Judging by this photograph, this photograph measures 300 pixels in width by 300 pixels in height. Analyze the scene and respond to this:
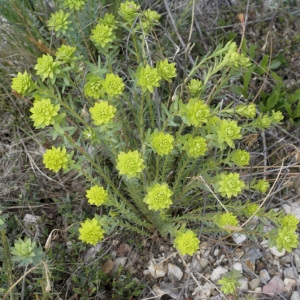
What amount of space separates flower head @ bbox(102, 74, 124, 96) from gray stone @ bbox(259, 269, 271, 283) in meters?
1.24

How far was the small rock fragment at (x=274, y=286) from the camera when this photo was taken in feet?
6.95

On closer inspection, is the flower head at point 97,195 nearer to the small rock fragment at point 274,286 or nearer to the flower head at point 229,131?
the flower head at point 229,131

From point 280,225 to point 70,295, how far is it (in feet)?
3.62

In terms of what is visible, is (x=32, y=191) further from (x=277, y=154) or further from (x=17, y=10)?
(x=277, y=154)

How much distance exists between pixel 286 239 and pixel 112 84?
0.93 meters

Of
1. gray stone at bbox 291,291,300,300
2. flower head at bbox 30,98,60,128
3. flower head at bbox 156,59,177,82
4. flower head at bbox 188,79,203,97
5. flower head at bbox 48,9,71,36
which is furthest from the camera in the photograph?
gray stone at bbox 291,291,300,300

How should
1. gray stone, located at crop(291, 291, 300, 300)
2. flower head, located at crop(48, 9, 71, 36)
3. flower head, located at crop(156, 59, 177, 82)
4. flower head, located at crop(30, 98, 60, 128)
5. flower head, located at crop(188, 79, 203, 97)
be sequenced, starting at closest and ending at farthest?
1. flower head, located at crop(30, 98, 60, 128)
2. flower head, located at crop(156, 59, 177, 82)
3. flower head, located at crop(188, 79, 203, 97)
4. flower head, located at crop(48, 9, 71, 36)
5. gray stone, located at crop(291, 291, 300, 300)

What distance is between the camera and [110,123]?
1614mm

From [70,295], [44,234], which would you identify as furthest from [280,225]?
[44,234]

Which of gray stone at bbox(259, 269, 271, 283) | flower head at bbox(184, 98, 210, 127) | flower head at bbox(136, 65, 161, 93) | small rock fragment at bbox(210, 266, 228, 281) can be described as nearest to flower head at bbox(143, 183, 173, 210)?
flower head at bbox(184, 98, 210, 127)

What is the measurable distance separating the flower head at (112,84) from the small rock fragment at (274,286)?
1272 millimetres

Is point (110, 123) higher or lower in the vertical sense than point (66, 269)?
higher

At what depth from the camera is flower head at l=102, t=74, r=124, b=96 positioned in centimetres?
161

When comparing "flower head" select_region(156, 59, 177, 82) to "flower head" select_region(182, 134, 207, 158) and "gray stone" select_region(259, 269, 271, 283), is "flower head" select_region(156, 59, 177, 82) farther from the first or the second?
"gray stone" select_region(259, 269, 271, 283)
